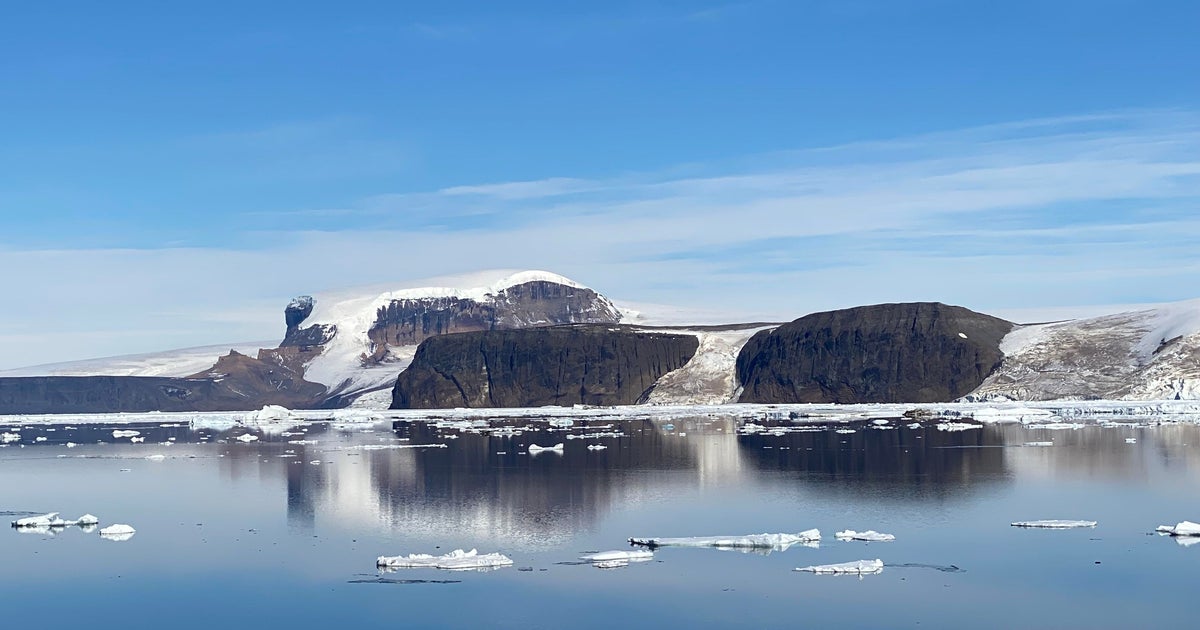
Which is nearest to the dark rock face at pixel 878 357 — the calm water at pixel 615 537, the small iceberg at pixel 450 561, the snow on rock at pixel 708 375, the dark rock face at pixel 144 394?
the snow on rock at pixel 708 375

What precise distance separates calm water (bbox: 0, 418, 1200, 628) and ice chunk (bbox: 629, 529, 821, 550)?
496 millimetres

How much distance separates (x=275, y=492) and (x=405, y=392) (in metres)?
98.3

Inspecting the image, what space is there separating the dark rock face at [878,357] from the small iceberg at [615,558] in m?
86.0

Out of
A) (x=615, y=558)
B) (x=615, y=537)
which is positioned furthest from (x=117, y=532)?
(x=615, y=558)

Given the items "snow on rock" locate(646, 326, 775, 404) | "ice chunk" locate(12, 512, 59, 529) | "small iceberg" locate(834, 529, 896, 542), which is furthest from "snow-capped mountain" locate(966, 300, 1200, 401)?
"ice chunk" locate(12, 512, 59, 529)

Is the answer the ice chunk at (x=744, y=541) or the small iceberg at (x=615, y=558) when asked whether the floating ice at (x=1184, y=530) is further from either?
the small iceberg at (x=615, y=558)

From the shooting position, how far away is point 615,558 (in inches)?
849

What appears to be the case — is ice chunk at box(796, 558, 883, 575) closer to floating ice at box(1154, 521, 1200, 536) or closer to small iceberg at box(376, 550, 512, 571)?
small iceberg at box(376, 550, 512, 571)

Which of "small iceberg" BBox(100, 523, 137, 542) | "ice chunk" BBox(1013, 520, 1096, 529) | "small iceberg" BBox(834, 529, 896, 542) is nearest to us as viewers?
"small iceberg" BBox(834, 529, 896, 542)

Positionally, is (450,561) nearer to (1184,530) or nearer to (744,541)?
(744,541)

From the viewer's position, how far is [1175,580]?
63.4ft

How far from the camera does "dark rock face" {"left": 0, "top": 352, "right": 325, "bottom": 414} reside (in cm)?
15438

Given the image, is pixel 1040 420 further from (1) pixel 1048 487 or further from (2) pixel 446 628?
(2) pixel 446 628

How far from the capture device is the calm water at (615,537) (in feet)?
59.8
